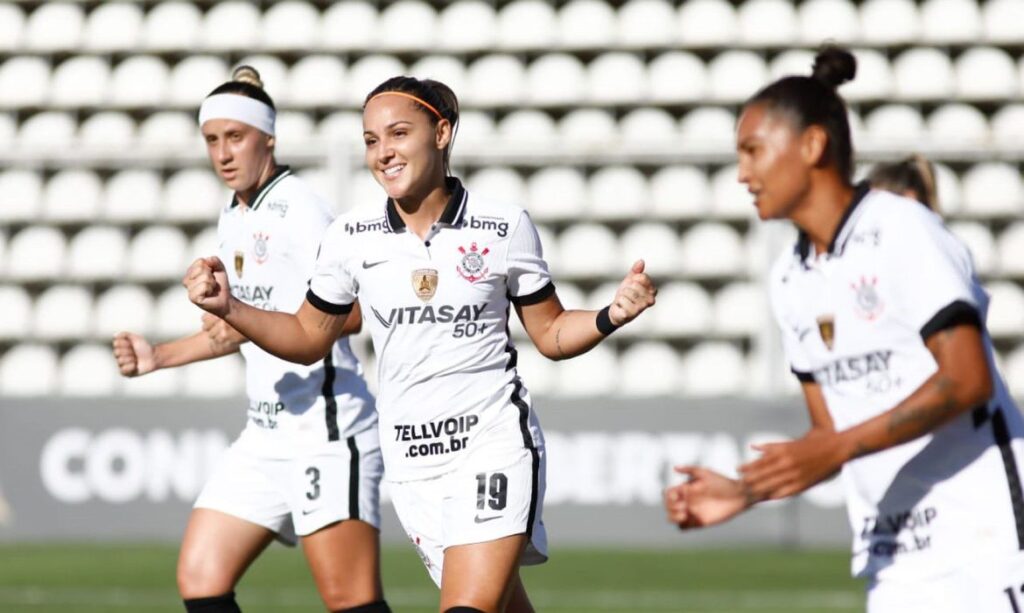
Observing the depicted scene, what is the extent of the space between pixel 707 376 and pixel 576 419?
192cm

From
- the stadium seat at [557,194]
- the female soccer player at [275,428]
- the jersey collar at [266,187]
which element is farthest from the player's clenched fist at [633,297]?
the stadium seat at [557,194]

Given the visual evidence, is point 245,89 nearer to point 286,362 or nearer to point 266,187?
point 266,187

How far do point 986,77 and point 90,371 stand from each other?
9113mm

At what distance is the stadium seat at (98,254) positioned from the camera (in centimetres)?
1555

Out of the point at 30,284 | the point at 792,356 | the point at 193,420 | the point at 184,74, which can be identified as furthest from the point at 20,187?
the point at 792,356

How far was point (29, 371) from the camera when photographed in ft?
49.7

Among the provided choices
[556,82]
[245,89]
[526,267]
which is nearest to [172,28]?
[556,82]

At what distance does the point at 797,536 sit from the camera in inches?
520

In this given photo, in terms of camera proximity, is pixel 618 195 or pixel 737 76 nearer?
pixel 618 195

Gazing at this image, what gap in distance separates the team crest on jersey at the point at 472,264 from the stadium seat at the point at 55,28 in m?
13.4

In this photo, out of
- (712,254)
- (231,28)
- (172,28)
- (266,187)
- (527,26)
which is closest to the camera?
(266,187)

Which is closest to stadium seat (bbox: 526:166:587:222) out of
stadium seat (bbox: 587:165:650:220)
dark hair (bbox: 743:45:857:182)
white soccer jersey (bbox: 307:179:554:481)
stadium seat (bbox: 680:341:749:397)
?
stadium seat (bbox: 587:165:650:220)

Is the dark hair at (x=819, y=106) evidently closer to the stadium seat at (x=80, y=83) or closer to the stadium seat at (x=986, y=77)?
the stadium seat at (x=986, y=77)

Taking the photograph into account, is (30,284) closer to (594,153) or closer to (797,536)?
(594,153)
